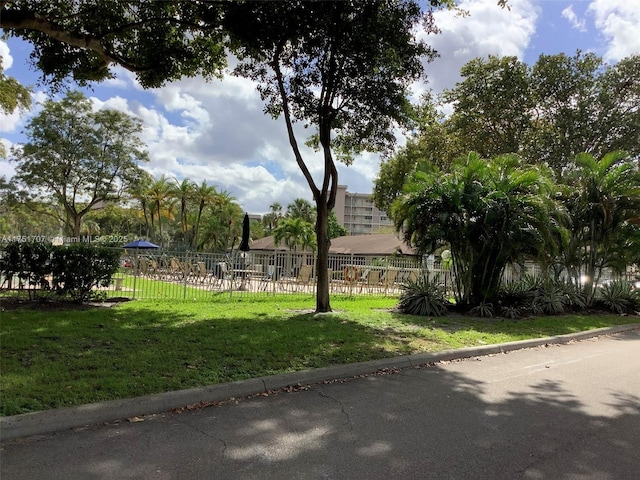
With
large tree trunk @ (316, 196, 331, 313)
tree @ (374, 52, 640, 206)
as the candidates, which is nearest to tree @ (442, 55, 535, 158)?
tree @ (374, 52, 640, 206)

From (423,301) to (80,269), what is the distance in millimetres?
8765

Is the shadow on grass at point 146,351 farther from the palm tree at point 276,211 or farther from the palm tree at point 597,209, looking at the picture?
the palm tree at point 276,211

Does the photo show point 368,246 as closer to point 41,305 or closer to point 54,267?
point 54,267

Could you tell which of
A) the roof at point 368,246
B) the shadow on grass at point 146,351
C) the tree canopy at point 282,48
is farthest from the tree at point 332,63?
the roof at point 368,246

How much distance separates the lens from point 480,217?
44.3ft

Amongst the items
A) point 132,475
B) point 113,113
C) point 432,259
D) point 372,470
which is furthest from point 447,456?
point 113,113

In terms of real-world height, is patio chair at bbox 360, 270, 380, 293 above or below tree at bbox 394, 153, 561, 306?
below

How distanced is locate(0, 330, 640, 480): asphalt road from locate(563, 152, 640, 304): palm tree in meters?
11.3

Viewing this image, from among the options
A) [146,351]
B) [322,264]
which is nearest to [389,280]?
[322,264]

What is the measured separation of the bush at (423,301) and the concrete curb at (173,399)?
193 inches

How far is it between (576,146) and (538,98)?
9.62 ft

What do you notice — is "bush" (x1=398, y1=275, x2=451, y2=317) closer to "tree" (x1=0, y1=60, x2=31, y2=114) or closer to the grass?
the grass

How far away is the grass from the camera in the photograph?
536cm

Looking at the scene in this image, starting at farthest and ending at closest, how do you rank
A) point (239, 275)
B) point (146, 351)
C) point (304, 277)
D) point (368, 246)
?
point (368, 246), point (304, 277), point (239, 275), point (146, 351)
